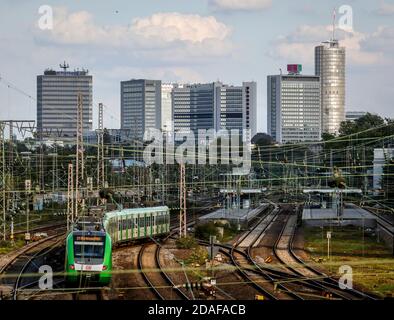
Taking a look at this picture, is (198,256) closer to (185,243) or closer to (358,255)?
(185,243)

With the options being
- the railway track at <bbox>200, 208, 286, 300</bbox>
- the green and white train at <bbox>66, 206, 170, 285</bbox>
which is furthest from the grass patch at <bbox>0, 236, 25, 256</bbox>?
the green and white train at <bbox>66, 206, 170, 285</bbox>

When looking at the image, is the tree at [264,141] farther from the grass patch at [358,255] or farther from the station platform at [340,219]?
the grass patch at [358,255]

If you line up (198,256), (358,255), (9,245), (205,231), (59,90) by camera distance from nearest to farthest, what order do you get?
1. (198,256)
2. (358,255)
3. (9,245)
4. (205,231)
5. (59,90)

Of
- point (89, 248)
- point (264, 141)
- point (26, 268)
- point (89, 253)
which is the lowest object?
point (26, 268)

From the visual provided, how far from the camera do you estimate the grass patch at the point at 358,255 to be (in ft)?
75.5

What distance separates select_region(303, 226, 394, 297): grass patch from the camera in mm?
23023

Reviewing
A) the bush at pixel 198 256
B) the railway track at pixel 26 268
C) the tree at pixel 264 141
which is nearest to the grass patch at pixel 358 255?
the bush at pixel 198 256

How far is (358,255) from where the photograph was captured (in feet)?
99.5

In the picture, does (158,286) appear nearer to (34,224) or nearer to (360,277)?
(360,277)

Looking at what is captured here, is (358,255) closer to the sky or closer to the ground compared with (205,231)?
closer to the ground

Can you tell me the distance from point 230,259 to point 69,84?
545 feet

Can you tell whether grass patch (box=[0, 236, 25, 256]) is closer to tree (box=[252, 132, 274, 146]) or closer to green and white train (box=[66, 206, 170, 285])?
green and white train (box=[66, 206, 170, 285])

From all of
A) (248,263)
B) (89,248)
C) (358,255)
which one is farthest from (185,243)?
(89,248)
